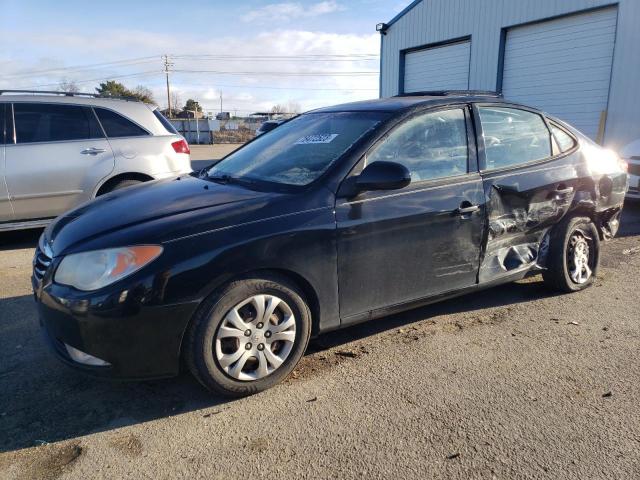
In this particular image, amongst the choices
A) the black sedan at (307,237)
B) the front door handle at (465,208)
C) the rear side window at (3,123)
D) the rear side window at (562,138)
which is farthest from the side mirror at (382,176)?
the rear side window at (3,123)

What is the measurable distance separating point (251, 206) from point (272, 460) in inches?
52.7

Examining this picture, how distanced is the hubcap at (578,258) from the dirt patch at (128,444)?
3.66 m

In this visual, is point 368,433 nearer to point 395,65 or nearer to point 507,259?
point 507,259

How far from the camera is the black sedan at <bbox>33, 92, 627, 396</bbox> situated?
2.55 meters

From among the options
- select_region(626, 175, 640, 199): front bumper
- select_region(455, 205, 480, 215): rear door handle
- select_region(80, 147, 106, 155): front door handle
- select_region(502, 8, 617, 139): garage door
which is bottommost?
select_region(626, 175, 640, 199): front bumper

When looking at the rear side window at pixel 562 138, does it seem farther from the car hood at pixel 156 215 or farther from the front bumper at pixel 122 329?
the front bumper at pixel 122 329

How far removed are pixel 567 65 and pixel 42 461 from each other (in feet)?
44.4

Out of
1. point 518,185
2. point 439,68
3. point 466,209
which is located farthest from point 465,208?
point 439,68

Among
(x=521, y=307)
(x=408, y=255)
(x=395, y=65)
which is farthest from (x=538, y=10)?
(x=408, y=255)

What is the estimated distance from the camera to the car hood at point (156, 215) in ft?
8.68

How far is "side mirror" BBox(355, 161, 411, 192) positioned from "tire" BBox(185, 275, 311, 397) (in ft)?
2.45

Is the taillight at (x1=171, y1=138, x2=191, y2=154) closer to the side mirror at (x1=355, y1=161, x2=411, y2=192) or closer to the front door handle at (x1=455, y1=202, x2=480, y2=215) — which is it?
the side mirror at (x1=355, y1=161, x2=411, y2=192)

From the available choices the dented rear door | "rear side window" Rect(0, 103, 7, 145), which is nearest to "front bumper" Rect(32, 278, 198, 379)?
the dented rear door

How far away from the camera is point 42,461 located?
90.4 inches
